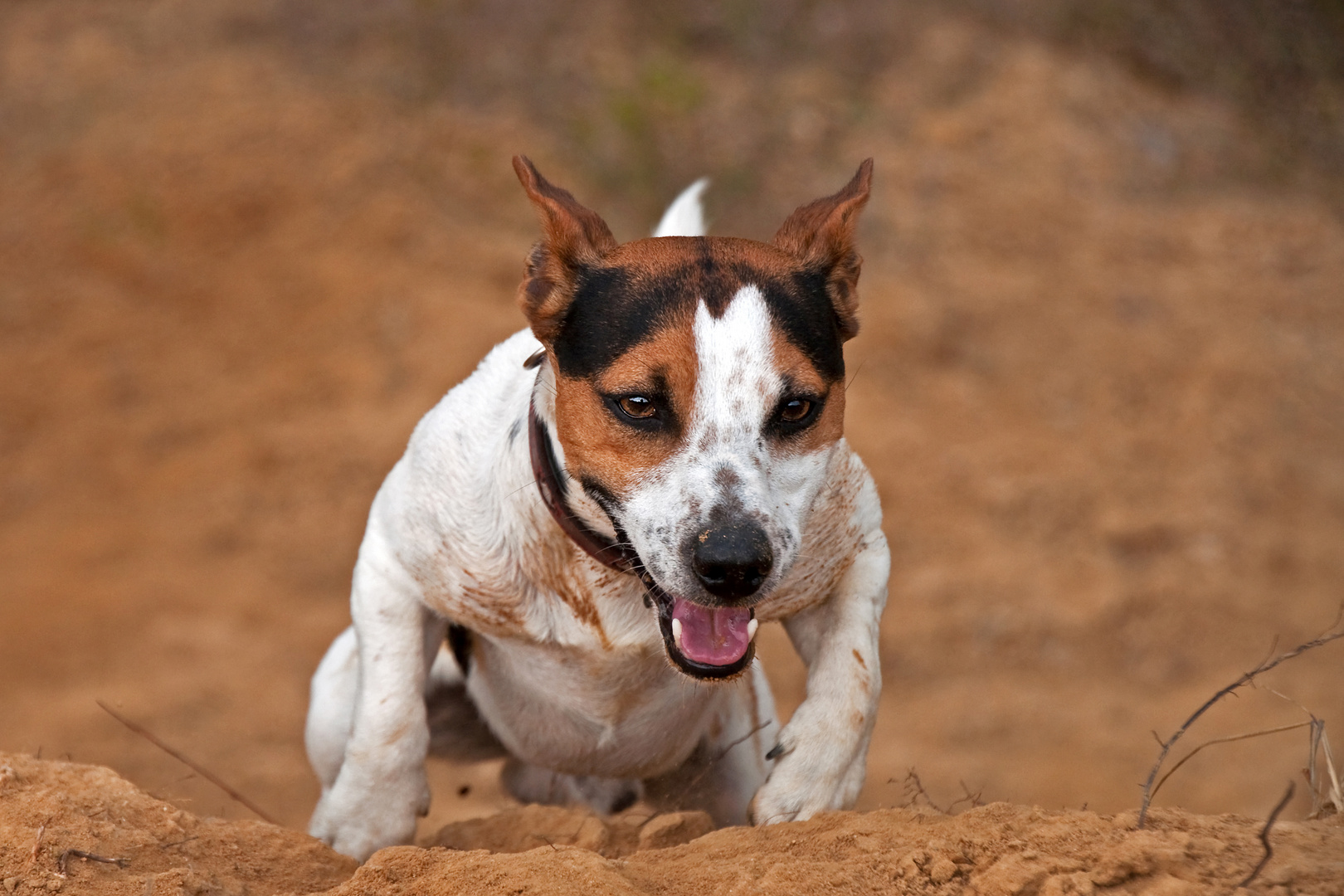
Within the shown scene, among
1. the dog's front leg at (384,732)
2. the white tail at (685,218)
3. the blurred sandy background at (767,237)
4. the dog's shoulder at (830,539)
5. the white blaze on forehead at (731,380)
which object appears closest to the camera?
the white blaze on forehead at (731,380)

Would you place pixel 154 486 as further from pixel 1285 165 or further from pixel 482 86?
pixel 1285 165


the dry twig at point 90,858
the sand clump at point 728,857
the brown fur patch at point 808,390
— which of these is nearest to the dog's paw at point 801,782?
the sand clump at point 728,857

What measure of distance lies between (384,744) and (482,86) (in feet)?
27.4

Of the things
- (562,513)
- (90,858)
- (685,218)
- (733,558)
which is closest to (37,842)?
(90,858)

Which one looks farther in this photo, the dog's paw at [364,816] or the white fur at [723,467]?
the dog's paw at [364,816]

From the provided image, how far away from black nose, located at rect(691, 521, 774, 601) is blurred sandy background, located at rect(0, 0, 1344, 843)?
4666 mm

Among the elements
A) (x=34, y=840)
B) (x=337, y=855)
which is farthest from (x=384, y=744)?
(x=34, y=840)

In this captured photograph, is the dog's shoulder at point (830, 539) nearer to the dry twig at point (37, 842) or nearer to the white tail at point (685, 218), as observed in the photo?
the white tail at point (685, 218)

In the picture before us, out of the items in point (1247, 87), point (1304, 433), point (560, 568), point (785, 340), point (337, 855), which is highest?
point (1247, 87)

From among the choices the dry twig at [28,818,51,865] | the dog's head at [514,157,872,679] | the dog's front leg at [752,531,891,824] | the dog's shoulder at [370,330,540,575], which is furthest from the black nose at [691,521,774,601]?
the dry twig at [28,818,51,865]

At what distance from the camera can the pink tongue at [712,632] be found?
3.32 m

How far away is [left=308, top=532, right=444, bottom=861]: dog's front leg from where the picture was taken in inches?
152

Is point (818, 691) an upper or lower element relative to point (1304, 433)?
lower

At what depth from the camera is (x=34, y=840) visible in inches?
116
